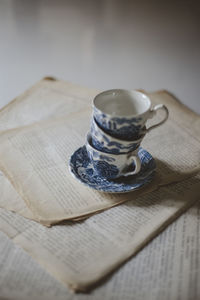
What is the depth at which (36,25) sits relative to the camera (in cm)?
138

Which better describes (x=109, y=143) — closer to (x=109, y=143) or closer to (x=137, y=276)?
(x=109, y=143)

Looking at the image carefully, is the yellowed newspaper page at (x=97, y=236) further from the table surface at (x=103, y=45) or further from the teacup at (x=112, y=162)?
the table surface at (x=103, y=45)

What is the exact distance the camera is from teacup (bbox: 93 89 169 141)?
0.64 meters

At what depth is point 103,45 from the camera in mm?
1286

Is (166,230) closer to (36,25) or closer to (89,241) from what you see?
(89,241)

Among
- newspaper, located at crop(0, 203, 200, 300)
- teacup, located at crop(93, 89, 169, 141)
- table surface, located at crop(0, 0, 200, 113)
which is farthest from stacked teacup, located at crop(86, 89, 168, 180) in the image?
table surface, located at crop(0, 0, 200, 113)

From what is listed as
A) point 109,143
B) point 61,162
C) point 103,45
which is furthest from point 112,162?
point 103,45

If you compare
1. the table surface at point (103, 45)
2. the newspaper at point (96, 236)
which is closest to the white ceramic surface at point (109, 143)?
the newspaper at point (96, 236)

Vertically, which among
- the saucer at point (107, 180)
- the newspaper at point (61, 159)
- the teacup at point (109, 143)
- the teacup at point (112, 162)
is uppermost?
the teacup at point (109, 143)

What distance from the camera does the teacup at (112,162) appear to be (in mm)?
686

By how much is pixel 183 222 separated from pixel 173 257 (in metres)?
0.09

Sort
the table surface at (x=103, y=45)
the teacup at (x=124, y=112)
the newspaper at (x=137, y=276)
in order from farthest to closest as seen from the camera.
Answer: the table surface at (x=103, y=45) → the teacup at (x=124, y=112) → the newspaper at (x=137, y=276)

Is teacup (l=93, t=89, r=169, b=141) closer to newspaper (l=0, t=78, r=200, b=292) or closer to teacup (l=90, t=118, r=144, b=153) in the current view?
teacup (l=90, t=118, r=144, b=153)

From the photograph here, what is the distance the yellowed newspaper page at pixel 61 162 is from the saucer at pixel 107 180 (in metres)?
0.02
